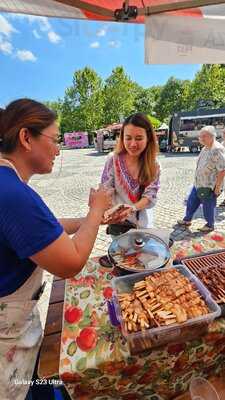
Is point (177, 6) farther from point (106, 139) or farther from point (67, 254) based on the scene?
point (106, 139)

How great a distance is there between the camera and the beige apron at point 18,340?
3.40 ft

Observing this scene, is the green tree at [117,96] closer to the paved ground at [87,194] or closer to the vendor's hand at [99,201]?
the paved ground at [87,194]

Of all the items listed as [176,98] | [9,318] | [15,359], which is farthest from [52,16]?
[176,98]

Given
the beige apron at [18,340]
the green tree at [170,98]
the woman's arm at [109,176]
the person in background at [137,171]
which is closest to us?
the beige apron at [18,340]

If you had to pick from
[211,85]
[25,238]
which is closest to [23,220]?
[25,238]

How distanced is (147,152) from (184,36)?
0.88m

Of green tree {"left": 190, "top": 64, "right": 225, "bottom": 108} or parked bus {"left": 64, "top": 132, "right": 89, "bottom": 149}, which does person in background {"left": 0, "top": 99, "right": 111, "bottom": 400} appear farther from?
parked bus {"left": 64, "top": 132, "right": 89, "bottom": 149}

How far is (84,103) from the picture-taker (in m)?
41.5

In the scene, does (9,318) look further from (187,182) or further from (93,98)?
(93,98)

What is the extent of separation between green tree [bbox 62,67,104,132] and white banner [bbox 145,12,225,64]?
41966mm

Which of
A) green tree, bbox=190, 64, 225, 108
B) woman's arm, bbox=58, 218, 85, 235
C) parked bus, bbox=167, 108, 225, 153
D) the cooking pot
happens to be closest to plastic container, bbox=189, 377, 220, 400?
the cooking pot

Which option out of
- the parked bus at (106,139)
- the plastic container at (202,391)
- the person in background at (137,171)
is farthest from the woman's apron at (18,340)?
the parked bus at (106,139)

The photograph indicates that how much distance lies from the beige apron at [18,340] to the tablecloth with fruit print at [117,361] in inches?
6.8

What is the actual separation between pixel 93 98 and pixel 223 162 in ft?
134
